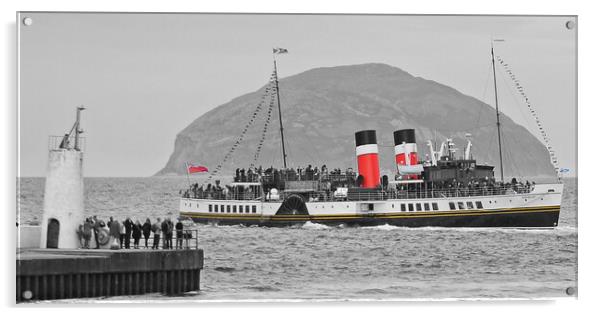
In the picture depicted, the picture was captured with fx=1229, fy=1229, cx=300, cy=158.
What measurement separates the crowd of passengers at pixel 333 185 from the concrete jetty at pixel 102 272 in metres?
22.0

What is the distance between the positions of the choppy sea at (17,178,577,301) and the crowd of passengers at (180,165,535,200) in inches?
63.6

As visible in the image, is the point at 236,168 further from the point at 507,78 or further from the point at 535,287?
the point at 535,287

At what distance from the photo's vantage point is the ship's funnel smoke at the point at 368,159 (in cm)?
4856

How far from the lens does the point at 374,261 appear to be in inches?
1375

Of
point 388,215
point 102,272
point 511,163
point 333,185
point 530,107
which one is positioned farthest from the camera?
point 333,185

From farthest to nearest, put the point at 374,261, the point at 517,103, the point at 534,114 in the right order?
the point at 374,261 → the point at 517,103 → the point at 534,114

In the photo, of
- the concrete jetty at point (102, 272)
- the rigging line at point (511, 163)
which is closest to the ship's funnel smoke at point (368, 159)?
the rigging line at point (511, 163)

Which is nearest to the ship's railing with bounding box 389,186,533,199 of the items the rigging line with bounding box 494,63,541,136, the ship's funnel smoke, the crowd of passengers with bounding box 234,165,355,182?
the ship's funnel smoke

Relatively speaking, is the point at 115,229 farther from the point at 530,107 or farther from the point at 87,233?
the point at 530,107

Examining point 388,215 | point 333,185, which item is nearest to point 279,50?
point 388,215

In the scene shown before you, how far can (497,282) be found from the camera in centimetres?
2842

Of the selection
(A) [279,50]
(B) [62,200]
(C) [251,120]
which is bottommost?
(B) [62,200]

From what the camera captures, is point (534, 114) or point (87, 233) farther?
point (534, 114)

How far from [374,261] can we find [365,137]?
13.8m
